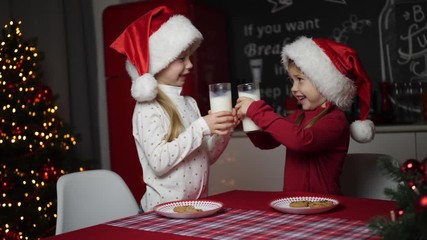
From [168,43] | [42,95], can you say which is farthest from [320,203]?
[42,95]

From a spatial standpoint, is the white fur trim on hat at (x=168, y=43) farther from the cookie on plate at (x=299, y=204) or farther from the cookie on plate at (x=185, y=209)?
the cookie on plate at (x=299, y=204)

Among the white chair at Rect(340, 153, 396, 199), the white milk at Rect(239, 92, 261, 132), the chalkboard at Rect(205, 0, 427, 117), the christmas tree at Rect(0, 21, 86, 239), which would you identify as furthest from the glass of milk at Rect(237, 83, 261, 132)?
the chalkboard at Rect(205, 0, 427, 117)

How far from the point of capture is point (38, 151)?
327 cm

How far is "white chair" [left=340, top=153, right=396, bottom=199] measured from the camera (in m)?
2.26

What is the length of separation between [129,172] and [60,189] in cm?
191

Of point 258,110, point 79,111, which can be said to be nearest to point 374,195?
point 258,110

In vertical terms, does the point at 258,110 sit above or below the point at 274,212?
above

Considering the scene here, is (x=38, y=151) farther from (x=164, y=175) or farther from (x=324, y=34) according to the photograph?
(x=324, y=34)

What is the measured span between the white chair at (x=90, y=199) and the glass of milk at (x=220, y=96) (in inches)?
20.4

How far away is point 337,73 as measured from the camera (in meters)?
2.18

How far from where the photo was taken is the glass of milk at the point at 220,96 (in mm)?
1951

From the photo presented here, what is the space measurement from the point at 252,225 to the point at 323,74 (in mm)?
871

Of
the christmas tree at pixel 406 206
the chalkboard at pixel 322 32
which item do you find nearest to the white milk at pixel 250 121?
the christmas tree at pixel 406 206

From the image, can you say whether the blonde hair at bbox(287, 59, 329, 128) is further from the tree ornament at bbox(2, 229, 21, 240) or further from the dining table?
the tree ornament at bbox(2, 229, 21, 240)
